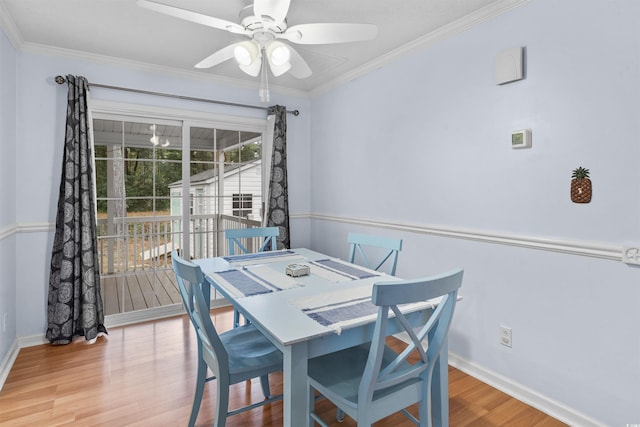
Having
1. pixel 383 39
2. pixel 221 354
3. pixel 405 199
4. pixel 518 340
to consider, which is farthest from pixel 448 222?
pixel 221 354

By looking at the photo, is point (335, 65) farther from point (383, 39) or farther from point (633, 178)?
point (633, 178)

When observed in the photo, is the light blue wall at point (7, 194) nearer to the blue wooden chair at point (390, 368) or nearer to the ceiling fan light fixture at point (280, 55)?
the ceiling fan light fixture at point (280, 55)

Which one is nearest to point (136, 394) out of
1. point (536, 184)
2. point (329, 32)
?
point (329, 32)

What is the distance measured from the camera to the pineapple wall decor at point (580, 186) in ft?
5.97

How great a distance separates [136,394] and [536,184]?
2.75 meters

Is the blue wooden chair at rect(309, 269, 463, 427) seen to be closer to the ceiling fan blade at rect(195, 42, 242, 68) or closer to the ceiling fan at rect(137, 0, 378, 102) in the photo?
the ceiling fan at rect(137, 0, 378, 102)

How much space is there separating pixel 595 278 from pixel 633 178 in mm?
527

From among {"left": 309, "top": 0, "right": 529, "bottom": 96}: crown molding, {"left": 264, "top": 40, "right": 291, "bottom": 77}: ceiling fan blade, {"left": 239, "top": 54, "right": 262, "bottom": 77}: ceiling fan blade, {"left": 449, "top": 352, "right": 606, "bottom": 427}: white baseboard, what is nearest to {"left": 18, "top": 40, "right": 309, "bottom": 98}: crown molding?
{"left": 309, "top": 0, "right": 529, "bottom": 96}: crown molding

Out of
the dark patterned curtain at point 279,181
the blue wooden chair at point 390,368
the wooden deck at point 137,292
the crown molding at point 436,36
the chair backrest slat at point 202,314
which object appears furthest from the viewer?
the dark patterned curtain at point 279,181

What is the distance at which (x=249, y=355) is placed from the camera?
1730 mm

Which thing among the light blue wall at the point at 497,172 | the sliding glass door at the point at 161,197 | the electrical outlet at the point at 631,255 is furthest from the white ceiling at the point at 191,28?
the electrical outlet at the point at 631,255

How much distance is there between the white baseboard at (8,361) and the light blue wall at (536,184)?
2.94 metres

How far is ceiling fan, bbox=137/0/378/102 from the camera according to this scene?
175 centimetres

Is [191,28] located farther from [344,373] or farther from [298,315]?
[344,373]
